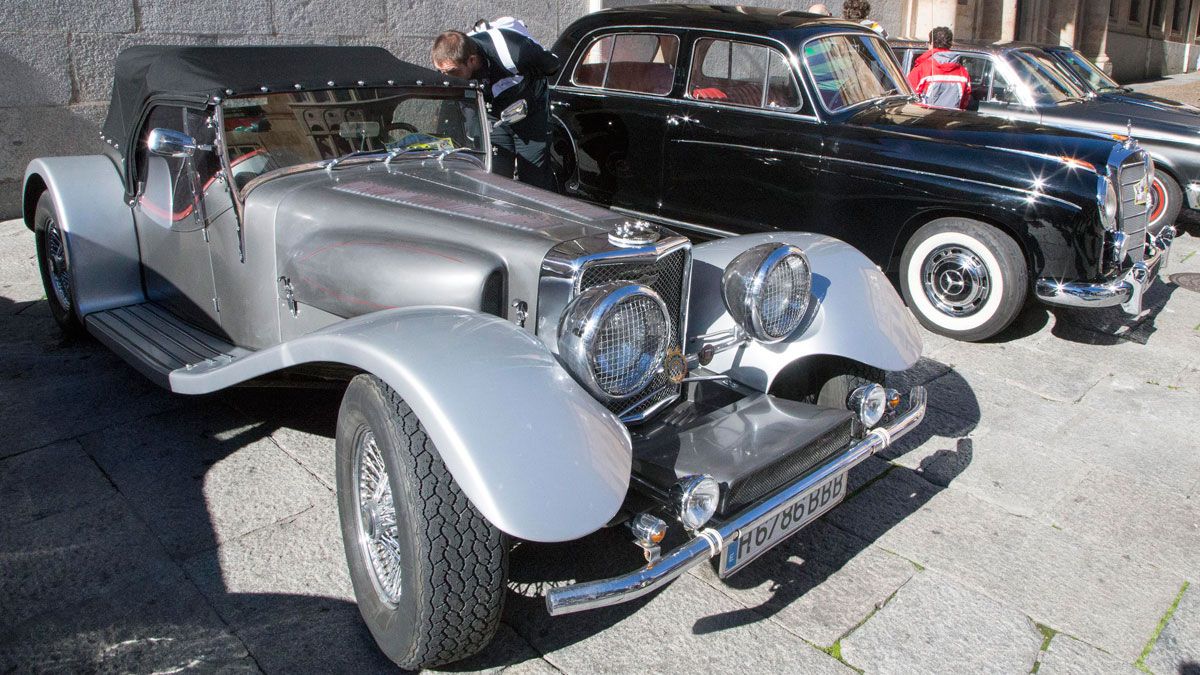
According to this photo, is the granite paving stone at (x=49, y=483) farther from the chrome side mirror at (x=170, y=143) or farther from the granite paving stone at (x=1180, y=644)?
the granite paving stone at (x=1180, y=644)

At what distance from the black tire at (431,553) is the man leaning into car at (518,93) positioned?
3.14 metres

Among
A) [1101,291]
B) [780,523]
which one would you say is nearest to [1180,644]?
[780,523]

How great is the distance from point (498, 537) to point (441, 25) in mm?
7411

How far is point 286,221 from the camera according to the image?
3.18 meters

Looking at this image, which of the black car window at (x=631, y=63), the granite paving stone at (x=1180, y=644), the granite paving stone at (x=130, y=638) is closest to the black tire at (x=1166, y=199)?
the black car window at (x=631, y=63)

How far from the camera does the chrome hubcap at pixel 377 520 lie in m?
2.50

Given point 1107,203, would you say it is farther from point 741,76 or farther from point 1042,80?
point 1042,80

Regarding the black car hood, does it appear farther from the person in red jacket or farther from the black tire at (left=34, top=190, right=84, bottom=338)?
the black tire at (left=34, top=190, right=84, bottom=338)

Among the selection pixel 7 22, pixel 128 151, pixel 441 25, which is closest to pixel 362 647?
pixel 128 151

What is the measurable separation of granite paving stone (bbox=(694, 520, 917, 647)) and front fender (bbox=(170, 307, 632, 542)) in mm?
844

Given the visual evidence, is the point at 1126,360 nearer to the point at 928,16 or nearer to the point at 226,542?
the point at 226,542

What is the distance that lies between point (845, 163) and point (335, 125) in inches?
123

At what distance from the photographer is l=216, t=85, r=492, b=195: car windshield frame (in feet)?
11.0

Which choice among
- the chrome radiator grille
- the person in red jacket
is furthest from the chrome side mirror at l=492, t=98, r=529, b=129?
the person in red jacket
